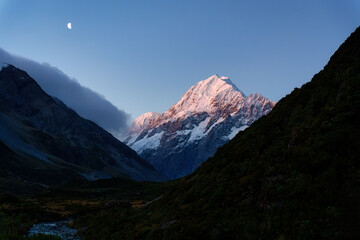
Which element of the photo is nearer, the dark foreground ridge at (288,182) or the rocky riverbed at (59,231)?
the dark foreground ridge at (288,182)

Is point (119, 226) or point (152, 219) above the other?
point (152, 219)

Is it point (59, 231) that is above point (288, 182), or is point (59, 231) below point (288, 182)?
below

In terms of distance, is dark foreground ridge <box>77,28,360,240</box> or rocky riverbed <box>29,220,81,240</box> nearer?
dark foreground ridge <box>77,28,360,240</box>

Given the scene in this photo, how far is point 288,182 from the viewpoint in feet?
55.3

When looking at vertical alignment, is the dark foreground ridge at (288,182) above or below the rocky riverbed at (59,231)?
above

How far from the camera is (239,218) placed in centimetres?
1628

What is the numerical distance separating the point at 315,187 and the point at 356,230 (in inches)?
159

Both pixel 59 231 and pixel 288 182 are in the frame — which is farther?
pixel 59 231

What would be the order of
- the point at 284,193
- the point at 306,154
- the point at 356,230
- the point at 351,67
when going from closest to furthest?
the point at 356,230 → the point at 284,193 → the point at 306,154 → the point at 351,67

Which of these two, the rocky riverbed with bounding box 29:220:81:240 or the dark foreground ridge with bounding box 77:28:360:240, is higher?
the dark foreground ridge with bounding box 77:28:360:240

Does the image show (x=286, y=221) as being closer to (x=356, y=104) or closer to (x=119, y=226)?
(x=356, y=104)

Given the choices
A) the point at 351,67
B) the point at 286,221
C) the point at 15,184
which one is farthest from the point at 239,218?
the point at 15,184

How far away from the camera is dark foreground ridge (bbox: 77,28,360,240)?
1385cm

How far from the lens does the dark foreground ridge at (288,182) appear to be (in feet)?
45.4
